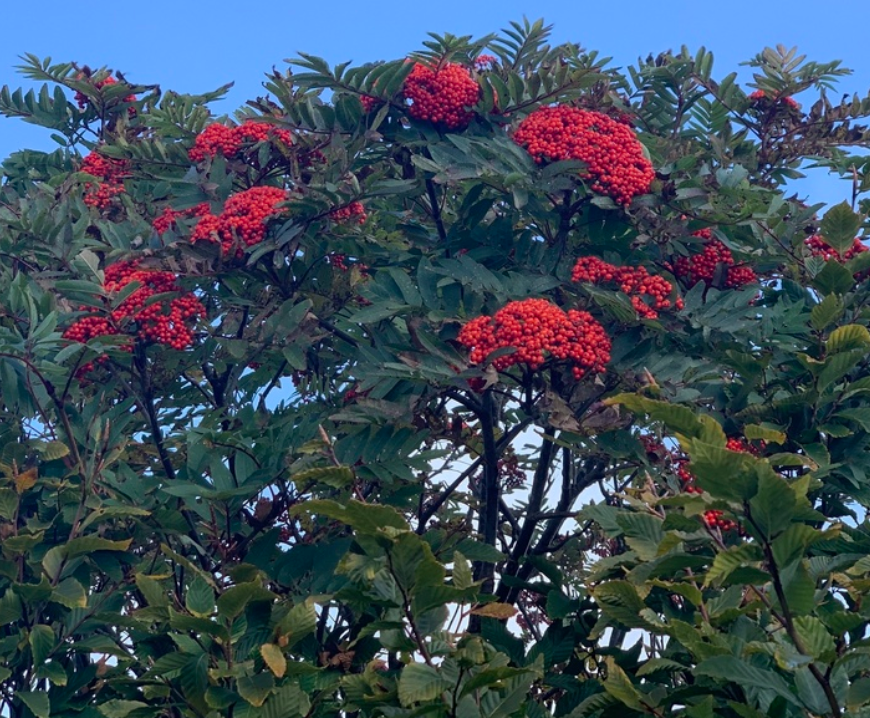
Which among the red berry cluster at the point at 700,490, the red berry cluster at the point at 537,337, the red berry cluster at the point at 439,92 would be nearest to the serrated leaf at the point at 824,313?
the red berry cluster at the point at 700,490

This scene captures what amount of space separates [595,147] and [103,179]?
3.51 metres

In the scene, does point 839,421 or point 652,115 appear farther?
point 652,115

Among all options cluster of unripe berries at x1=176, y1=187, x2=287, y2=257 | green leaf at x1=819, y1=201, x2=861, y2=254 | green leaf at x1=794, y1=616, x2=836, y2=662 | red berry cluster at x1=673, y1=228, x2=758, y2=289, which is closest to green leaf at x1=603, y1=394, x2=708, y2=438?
green leaf at x1=794, y1=616, x2=836, y2=662

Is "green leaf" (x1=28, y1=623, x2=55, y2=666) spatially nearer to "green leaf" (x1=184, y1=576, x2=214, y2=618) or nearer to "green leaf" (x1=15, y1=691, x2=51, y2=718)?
"green leaf" (x1=15, y1=691, x2=51, y2=718)

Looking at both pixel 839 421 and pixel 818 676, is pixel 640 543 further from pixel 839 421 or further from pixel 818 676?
pixel 839 421

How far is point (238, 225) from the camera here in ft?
18.2

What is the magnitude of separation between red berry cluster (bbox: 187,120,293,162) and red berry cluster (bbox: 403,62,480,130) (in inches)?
35.2

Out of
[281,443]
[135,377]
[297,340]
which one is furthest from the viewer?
[135,377]

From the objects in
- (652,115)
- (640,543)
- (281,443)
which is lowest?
(640,543)

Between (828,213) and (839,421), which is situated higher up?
→ (828,213)

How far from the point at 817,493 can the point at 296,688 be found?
2.33 meters

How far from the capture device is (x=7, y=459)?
5.64 m

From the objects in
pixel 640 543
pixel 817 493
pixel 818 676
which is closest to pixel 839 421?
pixel 817 493

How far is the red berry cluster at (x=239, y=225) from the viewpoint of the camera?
5.55m
